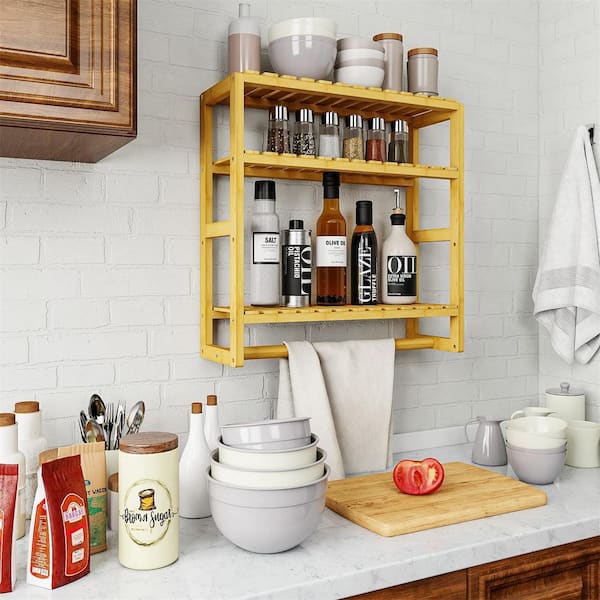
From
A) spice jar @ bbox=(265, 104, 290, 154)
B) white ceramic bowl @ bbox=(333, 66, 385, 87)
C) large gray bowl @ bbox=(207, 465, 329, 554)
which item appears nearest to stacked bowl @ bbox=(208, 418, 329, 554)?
large gray bowl @ bbox=(207, 465, 329, 554)

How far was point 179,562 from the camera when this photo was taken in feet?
4.67

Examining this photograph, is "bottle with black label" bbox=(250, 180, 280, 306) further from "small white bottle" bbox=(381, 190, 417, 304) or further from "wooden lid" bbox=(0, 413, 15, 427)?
"wooden lid" bbox=(0, 413, 15, 427)

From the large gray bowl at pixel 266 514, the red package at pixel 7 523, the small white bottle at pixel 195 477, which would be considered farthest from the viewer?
the small white bottle at pixel 195 477

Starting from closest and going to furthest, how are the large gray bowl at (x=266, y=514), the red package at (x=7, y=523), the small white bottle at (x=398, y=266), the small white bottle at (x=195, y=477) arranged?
the red package at (x=7, y=523) < the large gray bowl at (x=266, y=514) < the small white bottle at (x=195, y=477) < the small white bottle at (x=398, y=266)

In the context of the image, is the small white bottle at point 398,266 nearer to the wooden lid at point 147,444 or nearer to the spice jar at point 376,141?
the spice jar at point 376,141

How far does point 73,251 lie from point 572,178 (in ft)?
4.89

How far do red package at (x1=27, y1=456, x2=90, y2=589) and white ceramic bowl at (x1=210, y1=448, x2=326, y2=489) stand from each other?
278 millimetres

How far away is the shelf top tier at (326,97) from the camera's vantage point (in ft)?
5.85

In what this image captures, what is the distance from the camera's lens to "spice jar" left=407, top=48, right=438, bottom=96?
203cm

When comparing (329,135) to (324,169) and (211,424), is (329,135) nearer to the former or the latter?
(324,169)

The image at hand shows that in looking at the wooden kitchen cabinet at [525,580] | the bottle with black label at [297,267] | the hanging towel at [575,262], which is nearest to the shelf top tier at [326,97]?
the bottle with black label at [297,267]

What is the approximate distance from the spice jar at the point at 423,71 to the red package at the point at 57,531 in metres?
1.35

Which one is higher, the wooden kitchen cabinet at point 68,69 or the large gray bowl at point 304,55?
the large gray bowl at point 304,55

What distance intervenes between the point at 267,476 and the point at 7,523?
0.47 metres
